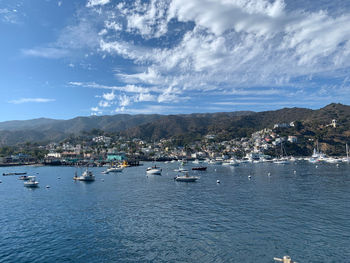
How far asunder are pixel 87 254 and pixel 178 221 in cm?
1270

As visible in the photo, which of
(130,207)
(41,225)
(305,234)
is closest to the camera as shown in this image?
(305,234)

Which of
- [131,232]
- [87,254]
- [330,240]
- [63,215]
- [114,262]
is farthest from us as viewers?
[63,215]

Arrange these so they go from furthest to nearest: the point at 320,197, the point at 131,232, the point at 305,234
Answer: the point at 320,197 < the point at 131,232 < the point at 305,234

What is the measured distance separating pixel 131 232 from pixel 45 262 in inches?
368

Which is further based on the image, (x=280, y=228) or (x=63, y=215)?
(x=63, y=215)

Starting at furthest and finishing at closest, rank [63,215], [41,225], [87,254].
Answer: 1. [63,215]
2. [41,225]
3. [87,254]

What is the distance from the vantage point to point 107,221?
32344 mm

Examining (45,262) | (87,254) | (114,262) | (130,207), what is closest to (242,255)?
(114,262)

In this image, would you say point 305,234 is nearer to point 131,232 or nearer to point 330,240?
point 330,240

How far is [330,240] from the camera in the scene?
24.3 meters

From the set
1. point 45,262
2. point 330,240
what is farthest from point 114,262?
point 330,240

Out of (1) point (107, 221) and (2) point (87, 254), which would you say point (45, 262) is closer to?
(2) point (87, 254)

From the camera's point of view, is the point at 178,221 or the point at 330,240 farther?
the point at 178,221

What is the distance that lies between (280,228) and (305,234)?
106 inches
